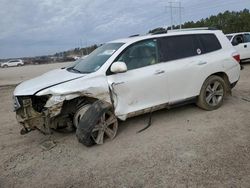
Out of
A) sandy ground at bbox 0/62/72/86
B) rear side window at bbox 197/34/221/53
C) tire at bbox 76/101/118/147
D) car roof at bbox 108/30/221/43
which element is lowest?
sandy ground at bbox 0/62/72/86

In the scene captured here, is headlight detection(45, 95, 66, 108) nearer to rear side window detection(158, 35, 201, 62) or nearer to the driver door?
the driver door

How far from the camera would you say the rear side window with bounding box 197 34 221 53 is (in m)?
6.22

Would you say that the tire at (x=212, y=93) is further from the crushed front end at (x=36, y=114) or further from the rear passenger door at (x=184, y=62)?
the crushed front end at (x=36, y=114)

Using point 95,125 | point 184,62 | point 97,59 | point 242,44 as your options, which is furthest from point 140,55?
point 242,44

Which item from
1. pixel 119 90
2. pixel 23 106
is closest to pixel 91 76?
pixel 119 90

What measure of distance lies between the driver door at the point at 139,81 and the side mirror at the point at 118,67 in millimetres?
155

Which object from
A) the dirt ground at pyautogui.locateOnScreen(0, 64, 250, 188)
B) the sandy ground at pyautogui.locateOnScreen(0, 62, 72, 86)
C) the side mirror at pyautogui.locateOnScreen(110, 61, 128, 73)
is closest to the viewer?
the dirt ground at pyautogui.locateOnScreen(0, 64, 250, 188)

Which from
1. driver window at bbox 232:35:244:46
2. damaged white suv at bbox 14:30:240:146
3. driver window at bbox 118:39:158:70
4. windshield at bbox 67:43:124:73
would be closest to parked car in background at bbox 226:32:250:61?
driver window at bbox 232:35:244:46

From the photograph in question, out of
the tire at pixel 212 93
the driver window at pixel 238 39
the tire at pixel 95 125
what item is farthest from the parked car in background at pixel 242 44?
the tire at pixel 95 125

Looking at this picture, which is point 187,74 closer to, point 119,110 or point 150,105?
point 150,105

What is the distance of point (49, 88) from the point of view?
476 centimetres

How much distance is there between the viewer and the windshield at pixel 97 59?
17.5 feet

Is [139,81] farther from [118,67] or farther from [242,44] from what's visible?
[242,44]

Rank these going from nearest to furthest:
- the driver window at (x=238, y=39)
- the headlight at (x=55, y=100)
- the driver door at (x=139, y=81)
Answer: the headlight at (x=55, y=100) → the driver door at (x=139, y=81) → the driver window at (x=238, y=39)
